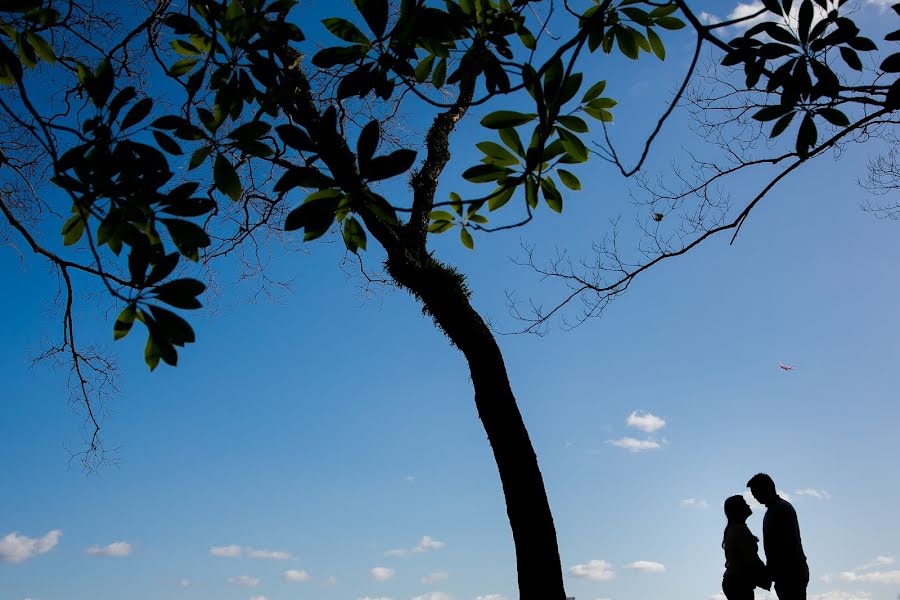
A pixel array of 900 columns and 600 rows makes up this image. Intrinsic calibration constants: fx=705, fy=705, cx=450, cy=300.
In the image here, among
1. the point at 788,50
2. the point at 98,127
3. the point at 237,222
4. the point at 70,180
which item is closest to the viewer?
the point at 70,180

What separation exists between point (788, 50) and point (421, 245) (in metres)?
1.93

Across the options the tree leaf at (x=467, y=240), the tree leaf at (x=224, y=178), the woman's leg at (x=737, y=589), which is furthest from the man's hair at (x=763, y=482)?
the tree leaf at (x=224, y=178)

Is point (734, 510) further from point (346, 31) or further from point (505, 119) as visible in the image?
point (346, 31)

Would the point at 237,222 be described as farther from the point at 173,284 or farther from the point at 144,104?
the point at 173,284

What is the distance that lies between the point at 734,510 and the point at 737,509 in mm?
18

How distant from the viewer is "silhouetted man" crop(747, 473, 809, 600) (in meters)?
3.80

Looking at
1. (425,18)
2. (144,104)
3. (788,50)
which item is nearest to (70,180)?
(144,104)

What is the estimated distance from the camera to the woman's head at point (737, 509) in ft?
13.6

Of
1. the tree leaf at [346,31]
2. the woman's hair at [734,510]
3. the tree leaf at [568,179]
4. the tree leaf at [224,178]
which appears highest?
the tree leaf at [346,31]

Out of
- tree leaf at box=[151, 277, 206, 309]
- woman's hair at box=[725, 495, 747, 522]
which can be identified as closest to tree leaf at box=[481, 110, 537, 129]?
tree leaf at box=[151, 277, 206, 309]

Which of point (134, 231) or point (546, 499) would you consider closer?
point (134, 231)

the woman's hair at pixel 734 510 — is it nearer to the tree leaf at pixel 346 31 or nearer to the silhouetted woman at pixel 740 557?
the silhouetted woman at pixel 740 557

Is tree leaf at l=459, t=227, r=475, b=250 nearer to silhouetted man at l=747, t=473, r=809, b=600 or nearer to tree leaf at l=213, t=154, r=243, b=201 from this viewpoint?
tree leaf at l=213, t=154, r=243, b=201

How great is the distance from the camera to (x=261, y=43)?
174 centimetres
